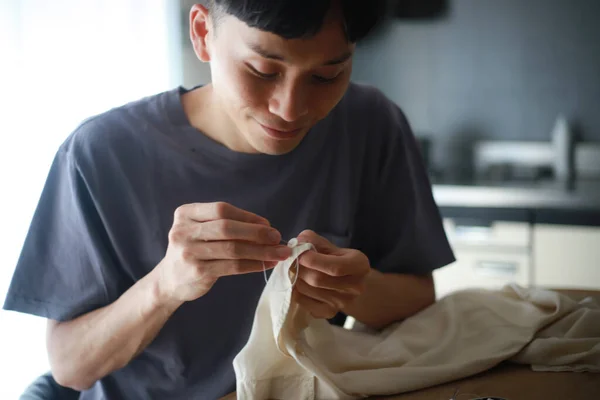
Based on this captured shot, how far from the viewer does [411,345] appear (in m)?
1.13

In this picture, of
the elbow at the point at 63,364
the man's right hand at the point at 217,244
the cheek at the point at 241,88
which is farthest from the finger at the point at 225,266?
the elbow at the point at 63,364

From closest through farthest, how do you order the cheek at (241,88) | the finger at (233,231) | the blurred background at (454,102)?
the finger at (233,231) → the cheek at (241,88) → the blurred background at (454,102)

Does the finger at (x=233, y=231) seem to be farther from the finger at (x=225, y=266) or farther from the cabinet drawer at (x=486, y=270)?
the cabinet drawer at (x=486, y=270)

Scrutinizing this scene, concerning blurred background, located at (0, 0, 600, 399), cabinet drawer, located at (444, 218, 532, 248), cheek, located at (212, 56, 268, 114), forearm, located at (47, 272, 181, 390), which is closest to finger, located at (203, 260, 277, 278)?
forearm, located at (47, 272, 181, 390)

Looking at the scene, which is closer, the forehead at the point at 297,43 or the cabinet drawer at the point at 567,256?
the forehead at the point at 297,43

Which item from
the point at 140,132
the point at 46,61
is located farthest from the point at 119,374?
the point at 46,61

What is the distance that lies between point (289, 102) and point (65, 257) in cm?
50

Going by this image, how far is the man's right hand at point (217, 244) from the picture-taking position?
98 cm

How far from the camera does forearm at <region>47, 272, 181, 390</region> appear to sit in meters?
1.15

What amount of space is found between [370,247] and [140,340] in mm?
528

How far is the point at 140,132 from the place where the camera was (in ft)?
4.36

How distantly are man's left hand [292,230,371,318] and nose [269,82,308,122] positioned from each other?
18 centimetres

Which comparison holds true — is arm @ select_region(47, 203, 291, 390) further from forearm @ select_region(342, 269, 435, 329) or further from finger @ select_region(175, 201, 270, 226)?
forearm @ select_region(342, 269, 435, 329)

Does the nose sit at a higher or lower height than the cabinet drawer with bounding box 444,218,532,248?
higher
